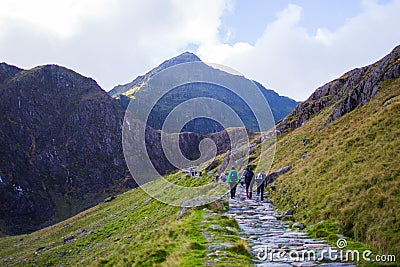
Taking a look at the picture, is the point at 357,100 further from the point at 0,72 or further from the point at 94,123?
the point at 0,72

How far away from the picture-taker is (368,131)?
20.9 metres

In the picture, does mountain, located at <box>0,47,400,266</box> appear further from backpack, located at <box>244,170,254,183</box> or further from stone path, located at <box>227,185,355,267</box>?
backpack, located at <box>244,170,254,183</box>

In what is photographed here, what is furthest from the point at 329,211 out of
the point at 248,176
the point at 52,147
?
the point at 52,147

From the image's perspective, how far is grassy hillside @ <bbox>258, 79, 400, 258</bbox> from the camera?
37.1ft

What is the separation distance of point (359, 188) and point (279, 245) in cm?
519

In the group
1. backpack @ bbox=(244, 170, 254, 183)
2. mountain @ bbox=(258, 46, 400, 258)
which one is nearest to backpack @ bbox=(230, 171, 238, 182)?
backpack @ bbox=(244, 170, 254, 183)

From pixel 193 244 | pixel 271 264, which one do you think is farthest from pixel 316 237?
pixel 193 244

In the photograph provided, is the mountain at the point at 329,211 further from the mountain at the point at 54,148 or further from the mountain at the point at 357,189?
the mountain at the point at 54,148

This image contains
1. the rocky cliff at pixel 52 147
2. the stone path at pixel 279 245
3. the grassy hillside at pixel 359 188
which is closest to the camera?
the stone path at pixel 279 245

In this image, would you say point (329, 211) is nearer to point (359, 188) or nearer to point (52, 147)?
point (359, 188)

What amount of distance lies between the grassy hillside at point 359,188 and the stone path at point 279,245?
1.33m

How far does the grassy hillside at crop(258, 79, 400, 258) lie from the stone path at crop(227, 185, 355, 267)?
1.33 meters

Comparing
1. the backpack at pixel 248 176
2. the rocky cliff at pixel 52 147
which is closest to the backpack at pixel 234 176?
the backpack at pixel 248 176

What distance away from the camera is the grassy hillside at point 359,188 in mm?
11302
